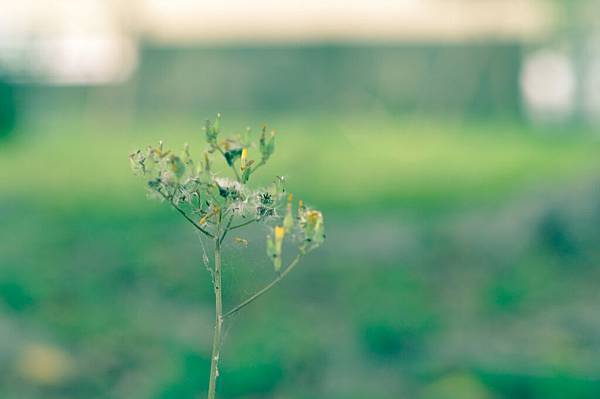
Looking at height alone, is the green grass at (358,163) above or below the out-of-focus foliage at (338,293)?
above

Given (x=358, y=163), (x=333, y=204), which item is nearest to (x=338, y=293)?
(x=333, y=204)

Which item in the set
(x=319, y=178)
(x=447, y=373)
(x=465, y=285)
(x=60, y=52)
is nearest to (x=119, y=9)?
(x=60, y=52)

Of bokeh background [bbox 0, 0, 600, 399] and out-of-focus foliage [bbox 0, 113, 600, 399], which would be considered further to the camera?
bokeh background [bbox 0, 0, 600, 399]

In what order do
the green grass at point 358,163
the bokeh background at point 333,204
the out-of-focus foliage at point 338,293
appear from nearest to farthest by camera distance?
the out-of-focus foliage at point 338,293 → the bokeh background at point 333,204 → the green grass at point 358,163

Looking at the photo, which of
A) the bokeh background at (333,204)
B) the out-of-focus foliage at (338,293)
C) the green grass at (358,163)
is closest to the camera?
the out-of-focus foliage at (338,293)

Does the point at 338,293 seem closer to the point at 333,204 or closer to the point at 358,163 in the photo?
the point at 333,204

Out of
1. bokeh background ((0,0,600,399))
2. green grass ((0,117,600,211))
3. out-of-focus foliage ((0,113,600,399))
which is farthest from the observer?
green grass ((0,117,600,211))
